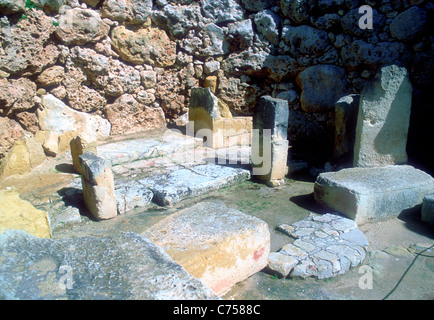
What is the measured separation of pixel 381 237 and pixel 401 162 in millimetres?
1566

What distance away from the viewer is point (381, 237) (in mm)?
3342

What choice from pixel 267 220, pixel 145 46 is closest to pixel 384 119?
pixel 267 220

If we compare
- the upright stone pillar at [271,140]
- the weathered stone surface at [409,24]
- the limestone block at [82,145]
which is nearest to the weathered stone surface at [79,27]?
the limestone block at [82,145]

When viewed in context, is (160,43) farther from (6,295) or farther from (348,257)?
(6,295)

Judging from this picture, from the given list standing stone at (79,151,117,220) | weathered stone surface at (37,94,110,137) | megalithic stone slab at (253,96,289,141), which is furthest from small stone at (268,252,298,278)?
weathered stone surface at (37,94,110,137)

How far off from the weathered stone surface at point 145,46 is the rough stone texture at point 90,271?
5183 mm

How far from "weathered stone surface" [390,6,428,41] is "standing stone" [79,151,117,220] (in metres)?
5.44

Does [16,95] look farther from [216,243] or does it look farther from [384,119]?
[384,119]

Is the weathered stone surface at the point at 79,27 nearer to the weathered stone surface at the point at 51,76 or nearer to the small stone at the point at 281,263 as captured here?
the weathered stone surface at the point at 51,76

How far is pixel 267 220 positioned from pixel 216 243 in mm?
1573

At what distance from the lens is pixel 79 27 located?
5.68m

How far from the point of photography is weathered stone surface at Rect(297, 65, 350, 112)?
631 centimetres
